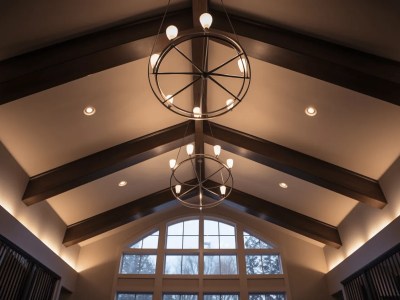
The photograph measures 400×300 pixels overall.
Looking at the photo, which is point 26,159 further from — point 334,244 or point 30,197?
point 334,244

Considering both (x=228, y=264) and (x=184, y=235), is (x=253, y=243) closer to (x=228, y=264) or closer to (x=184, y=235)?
(x=228, y=264)

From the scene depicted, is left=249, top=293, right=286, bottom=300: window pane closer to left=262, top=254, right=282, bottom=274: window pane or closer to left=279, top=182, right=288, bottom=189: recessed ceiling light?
left=262, top=254, right=282, bottom=274: window pane

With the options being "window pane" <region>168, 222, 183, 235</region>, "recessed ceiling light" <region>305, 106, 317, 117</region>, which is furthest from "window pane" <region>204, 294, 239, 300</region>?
"recessed ceiling light" <region>305, 106, 317, 117</region>

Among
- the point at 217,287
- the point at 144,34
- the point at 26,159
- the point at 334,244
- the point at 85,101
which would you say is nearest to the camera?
the point at 144,34

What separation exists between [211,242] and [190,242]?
55 centimetres

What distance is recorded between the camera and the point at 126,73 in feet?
14.7

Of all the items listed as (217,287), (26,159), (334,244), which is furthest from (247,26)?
(217,287)

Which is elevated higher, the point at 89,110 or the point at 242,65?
the point at 89,110

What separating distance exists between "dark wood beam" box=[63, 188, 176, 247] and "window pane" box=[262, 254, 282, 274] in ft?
9.13

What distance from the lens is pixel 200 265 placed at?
787 cm

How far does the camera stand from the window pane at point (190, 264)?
7.87 meters

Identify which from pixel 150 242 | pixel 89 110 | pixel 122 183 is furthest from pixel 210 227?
pixel 89 110

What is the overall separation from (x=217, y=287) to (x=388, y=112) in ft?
18.0

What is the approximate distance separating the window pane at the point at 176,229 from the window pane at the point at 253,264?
1887mm
